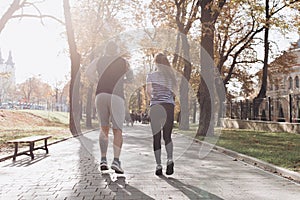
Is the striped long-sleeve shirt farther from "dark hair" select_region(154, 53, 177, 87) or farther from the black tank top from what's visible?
the black tank top

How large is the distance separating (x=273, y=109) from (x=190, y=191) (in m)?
20.6

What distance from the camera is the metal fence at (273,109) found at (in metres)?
21.6

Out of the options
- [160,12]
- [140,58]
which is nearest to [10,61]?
[140,58]

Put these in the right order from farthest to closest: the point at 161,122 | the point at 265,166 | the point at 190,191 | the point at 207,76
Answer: the point at 207,76
the point at 265,166
the point at 161,122
the point at 190,191

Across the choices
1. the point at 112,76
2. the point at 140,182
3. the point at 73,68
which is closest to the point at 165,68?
the point at 112,76

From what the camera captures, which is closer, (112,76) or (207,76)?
(112,76)

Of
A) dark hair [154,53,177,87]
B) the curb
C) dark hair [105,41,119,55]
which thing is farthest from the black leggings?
the curb

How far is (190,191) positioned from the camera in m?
5.11

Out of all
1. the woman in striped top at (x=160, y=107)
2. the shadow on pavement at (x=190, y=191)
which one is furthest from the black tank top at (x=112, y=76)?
the shadow on pavement at (x=190, y=191)

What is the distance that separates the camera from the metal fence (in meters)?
21.6

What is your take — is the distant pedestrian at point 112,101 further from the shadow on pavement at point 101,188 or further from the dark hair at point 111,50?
the shadow on pavement at point 101,188

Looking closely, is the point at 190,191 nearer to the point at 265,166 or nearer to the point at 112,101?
the point at 112,101

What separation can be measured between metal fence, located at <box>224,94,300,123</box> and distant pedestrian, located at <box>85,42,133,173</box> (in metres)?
17.0

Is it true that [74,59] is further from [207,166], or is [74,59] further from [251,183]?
[251,183]
